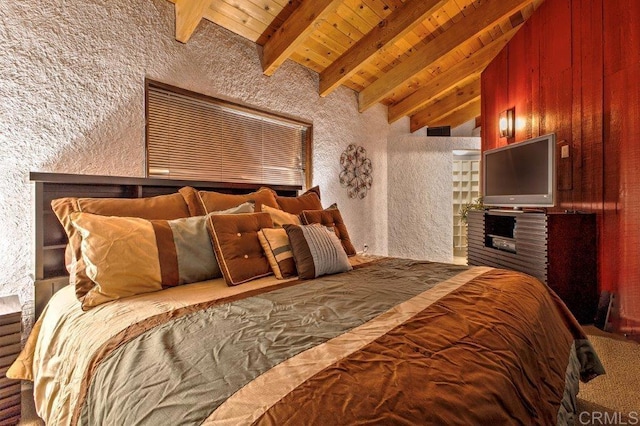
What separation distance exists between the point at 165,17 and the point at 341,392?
266 cm

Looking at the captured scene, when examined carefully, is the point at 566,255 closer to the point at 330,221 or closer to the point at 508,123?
the point at 508,123

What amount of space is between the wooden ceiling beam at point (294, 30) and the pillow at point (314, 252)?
1.65 m

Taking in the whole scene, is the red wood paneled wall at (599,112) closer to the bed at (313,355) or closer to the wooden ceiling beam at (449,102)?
the wooden ceiling beam at (449,102)

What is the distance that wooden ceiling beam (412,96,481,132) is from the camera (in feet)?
17.1

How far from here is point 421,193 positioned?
509 centimetres

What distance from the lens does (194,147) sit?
2.50m

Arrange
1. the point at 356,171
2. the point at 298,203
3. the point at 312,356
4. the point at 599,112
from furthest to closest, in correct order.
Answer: the point at 356,171 → the point at 599,112 → the point at 298,203 → the point at 312,356

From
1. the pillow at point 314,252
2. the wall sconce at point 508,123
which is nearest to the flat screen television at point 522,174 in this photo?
the wall sconce at point 508,123

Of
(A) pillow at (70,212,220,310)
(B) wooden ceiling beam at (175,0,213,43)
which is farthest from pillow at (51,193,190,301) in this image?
(B) wooden ceiling beam at (175,0,213,43)

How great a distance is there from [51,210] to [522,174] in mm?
3674

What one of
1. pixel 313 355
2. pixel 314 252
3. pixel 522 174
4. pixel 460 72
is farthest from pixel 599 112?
pixel 313 355

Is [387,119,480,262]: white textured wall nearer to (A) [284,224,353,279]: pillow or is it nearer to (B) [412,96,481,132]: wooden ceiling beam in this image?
(B) [412,96,481,132]: wooden ceiling beam

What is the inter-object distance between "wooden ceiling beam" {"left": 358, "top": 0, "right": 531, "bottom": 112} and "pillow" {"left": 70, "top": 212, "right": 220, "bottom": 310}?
9.73ft

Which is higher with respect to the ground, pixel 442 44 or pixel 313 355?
pixel 442 44
